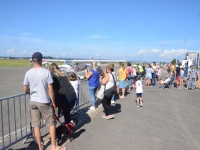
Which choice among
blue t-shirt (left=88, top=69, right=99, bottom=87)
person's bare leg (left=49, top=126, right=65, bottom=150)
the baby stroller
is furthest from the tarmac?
the baby stroller

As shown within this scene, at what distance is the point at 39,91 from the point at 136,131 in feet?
9.65

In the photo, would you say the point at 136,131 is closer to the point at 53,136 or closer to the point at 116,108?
the point at 53,136

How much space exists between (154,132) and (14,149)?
350 centimetres

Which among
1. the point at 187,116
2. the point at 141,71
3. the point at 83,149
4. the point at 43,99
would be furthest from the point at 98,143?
the point at 141,71

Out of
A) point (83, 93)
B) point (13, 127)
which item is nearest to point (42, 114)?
point (13, 127)

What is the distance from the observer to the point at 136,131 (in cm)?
534

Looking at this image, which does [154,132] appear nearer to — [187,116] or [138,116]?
[138,116]

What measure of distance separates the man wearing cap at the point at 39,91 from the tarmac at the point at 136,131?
795mm

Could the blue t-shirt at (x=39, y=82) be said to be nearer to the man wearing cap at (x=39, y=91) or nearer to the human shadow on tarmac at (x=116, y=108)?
the man wearing cap at (x=39, y=91)

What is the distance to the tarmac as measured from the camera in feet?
14.6

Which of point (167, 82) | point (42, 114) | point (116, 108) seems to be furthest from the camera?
point (167, 82)

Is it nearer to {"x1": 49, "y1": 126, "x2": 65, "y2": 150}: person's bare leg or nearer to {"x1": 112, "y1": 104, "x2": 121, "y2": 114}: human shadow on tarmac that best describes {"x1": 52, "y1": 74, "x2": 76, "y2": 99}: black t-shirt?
{"x1": 49, "y1": 126, "x2": 65, "y2": 150}: person's bare leg

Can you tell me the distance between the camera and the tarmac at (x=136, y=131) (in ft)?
14.6

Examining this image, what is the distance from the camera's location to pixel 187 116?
704 cm
